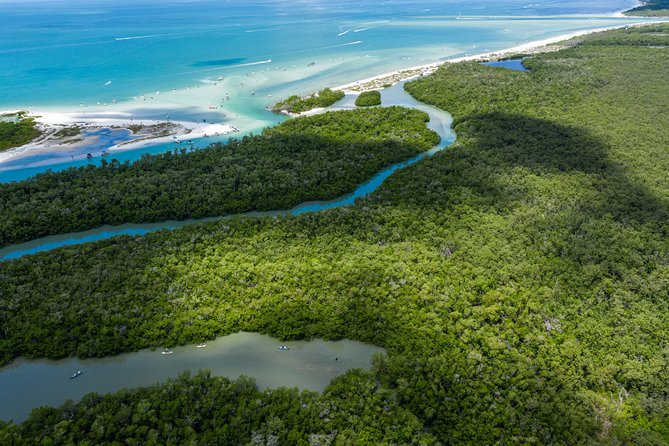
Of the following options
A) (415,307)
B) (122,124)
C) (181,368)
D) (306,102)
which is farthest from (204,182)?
(306,102)

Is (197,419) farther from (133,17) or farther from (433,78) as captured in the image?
(133,17)

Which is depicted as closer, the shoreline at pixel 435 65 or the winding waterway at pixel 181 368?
the winding waterway at pixel 181 368

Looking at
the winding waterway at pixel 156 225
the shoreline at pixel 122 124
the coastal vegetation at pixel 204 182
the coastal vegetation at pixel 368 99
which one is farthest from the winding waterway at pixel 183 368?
the coastal vegetation at pixel 368 99

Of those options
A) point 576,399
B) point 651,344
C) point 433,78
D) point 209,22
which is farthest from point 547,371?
point 209,22

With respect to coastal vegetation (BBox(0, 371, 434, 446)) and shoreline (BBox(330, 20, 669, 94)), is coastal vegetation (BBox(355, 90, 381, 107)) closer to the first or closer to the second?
shoreline (BBox(330, 20, 669, 94))

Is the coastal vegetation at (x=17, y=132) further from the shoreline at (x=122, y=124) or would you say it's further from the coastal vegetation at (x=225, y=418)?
the coastal vegetation at (x=225, y=418)
